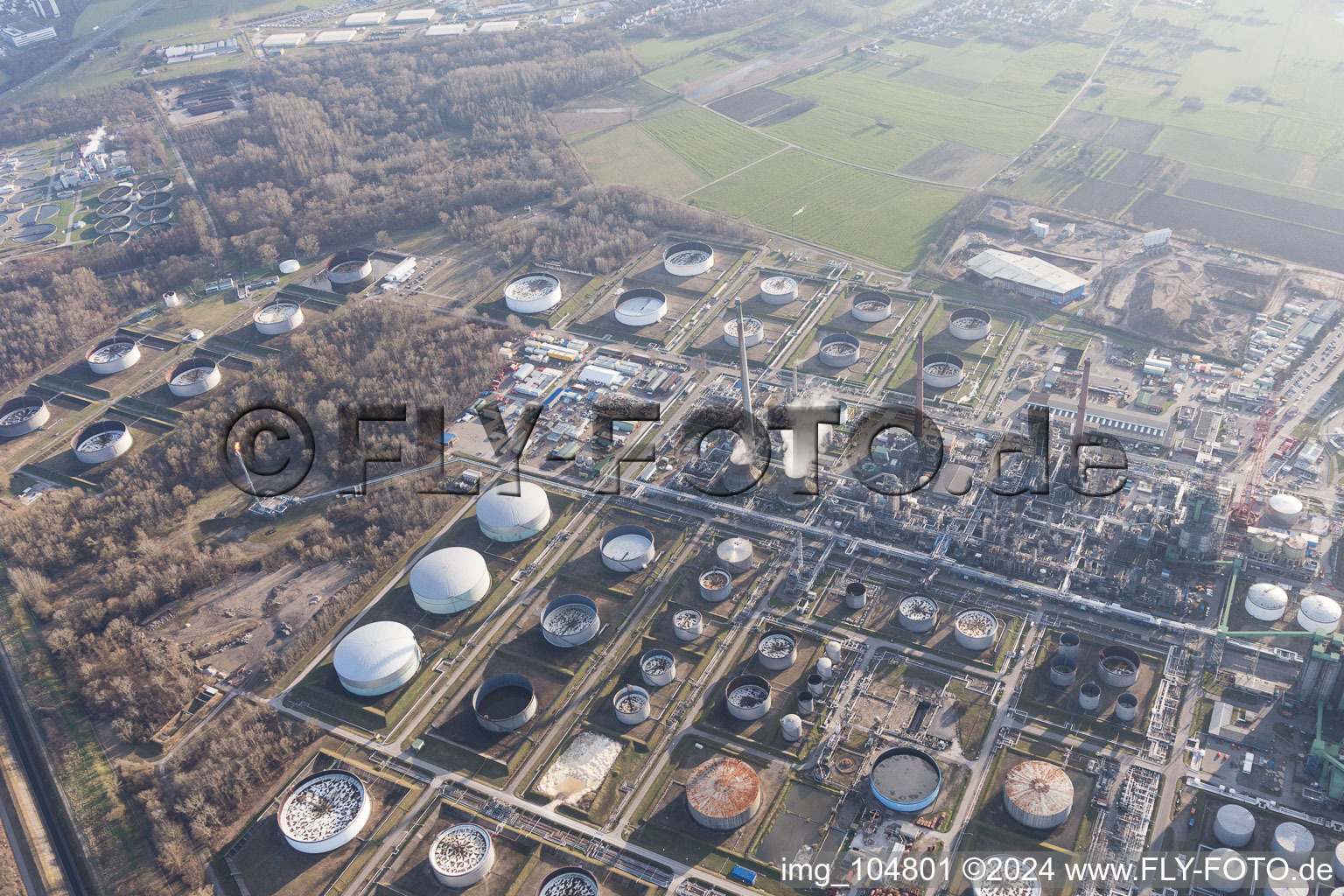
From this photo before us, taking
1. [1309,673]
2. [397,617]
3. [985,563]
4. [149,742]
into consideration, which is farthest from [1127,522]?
[149,742]

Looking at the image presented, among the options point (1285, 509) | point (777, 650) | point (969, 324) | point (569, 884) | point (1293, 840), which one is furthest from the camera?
point (969, 324)

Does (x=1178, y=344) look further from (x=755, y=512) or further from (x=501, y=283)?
(x=501, y=283)

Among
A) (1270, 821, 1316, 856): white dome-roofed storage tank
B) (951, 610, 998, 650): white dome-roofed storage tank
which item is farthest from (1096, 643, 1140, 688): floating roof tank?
(1270, 821, 1316, 856): white dome-roofed storage tank

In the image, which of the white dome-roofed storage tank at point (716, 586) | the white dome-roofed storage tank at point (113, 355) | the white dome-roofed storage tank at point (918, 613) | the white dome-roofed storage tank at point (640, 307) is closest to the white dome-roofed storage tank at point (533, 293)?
the white dome-roofed storage tank at point (640, 307)

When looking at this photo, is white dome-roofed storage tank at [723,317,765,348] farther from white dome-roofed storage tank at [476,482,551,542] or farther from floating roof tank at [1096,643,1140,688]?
floating roof tank at [1096,643,1140,688]

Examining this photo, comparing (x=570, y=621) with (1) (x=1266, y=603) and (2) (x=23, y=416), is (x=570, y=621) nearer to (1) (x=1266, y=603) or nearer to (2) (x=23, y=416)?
(1) (x=1266, y=603)

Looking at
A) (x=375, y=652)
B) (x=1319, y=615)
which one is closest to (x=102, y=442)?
(x=375, y=652)

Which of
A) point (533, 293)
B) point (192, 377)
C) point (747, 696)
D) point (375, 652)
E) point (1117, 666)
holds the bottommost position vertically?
point (1117, 666)
